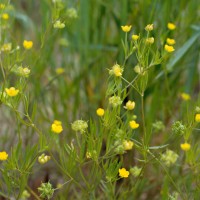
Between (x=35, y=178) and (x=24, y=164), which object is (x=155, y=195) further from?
(x=24, y=164)

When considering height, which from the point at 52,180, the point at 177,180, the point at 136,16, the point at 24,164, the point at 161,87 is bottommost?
the point at 52,180

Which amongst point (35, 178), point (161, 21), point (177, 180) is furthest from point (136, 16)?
point (35, 178)

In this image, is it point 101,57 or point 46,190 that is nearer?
point 46,190

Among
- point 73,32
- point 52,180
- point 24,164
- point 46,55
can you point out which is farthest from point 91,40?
point 24,164

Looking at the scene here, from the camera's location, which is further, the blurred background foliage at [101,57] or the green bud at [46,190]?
the blurred background foliage at [101,57]

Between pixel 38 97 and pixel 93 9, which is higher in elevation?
pixel 93 9

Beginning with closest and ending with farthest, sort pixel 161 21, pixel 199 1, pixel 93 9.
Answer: pixel 161 21 < pixel 199 1 < pixel 93 9

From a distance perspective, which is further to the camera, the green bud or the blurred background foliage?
the blurred background foliage

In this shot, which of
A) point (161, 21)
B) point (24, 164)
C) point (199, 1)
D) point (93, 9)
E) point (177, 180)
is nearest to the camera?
point (24, 164)

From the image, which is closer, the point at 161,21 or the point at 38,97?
the point at 161,21
